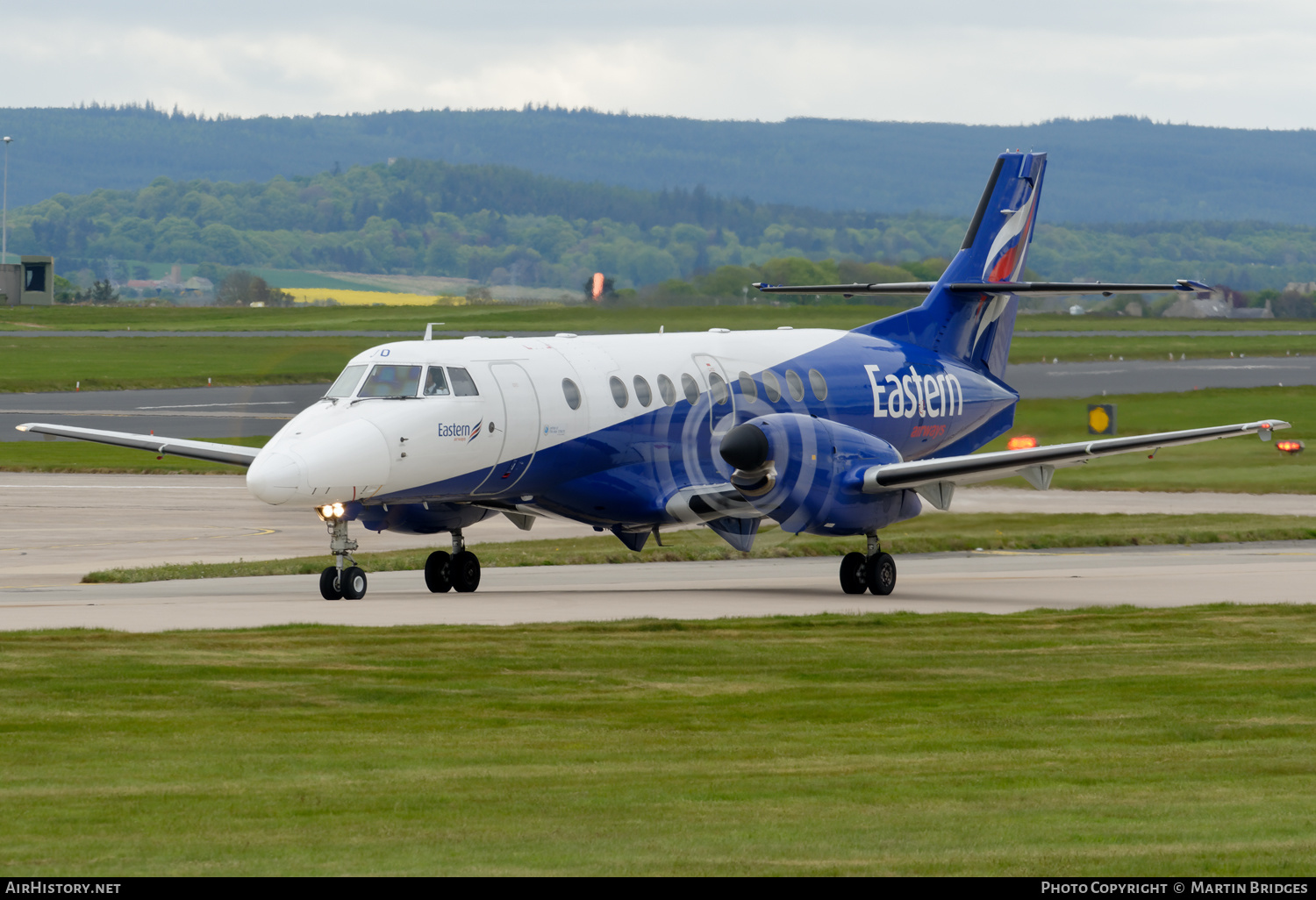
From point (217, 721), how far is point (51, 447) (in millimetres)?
44535

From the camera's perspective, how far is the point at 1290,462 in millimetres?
47781

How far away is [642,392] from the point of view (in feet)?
82.9

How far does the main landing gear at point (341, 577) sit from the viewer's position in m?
22.3

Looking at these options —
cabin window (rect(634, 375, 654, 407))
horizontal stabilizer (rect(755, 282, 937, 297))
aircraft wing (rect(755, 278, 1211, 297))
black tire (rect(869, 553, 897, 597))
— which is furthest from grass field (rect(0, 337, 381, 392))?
black tire (rect(869, 553, 897, 597))

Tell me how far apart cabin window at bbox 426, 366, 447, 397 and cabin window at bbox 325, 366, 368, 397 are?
84 cm

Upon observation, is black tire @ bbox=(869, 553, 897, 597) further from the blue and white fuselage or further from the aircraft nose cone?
the aircraft nose cone

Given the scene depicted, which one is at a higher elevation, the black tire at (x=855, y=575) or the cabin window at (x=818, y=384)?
the cabin window at (x=818, y=384)

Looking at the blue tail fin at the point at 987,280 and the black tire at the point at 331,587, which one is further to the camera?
the blue tail fin at the point at 987,280

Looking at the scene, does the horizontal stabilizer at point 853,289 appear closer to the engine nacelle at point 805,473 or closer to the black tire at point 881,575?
the engine nacelle at point 805,473

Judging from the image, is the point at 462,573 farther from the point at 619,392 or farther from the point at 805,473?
the point at 805,473

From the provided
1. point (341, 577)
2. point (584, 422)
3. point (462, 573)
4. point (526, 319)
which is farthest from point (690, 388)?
point (526, 319)

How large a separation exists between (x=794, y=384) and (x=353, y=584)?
8.22 m

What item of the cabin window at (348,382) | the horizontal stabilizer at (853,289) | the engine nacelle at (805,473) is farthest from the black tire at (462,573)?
the horizontal stabilizer at (853,289)

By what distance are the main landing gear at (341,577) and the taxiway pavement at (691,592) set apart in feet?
0.44
